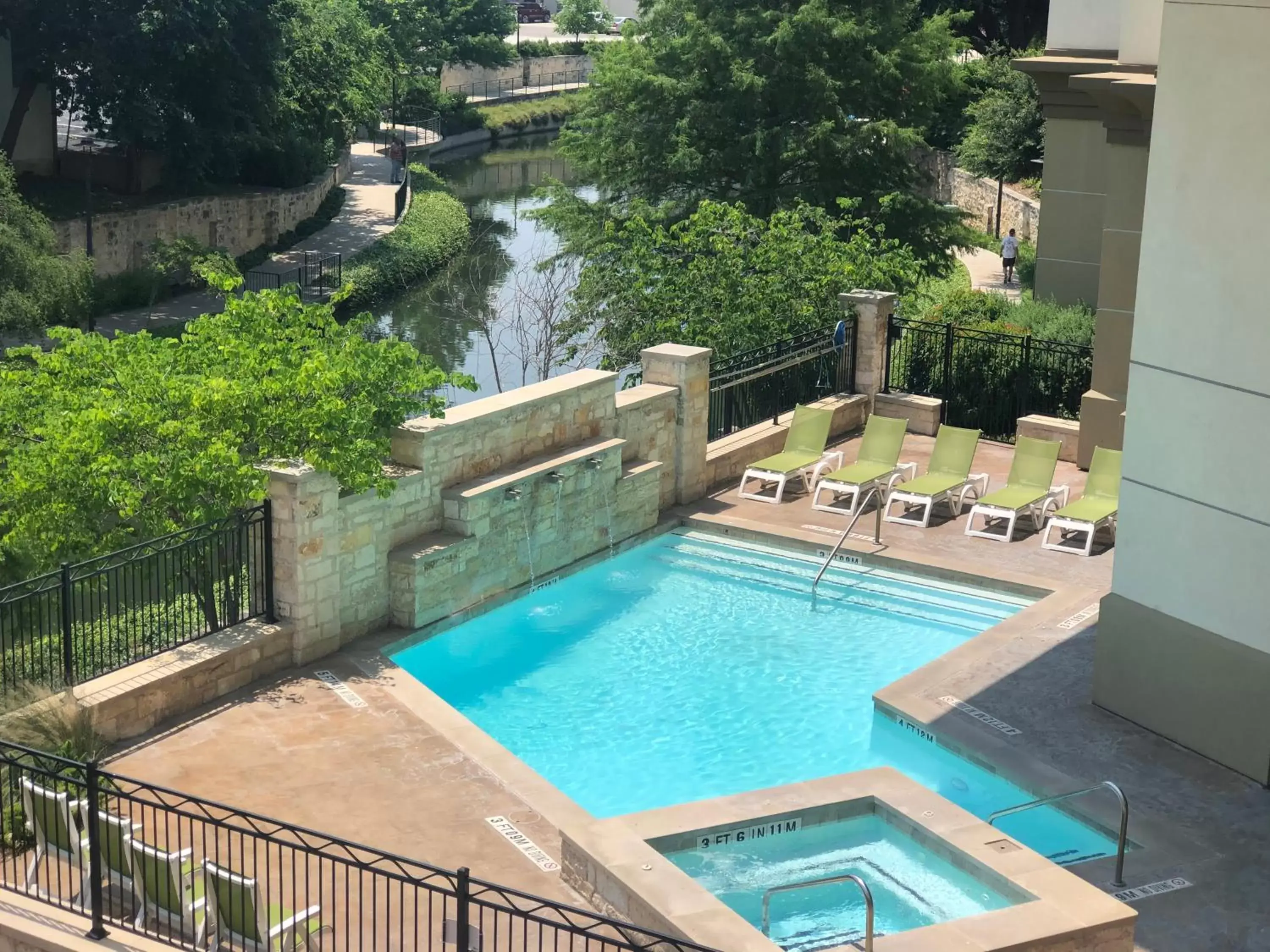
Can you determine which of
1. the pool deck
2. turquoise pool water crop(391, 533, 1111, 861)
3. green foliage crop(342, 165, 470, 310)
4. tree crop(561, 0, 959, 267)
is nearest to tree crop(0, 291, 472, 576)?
the pool deck

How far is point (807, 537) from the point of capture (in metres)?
18.0

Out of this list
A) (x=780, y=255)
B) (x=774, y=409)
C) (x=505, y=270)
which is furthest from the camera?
(x=505, y=270)

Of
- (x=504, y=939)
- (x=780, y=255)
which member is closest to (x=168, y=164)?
(x=780, y=255)

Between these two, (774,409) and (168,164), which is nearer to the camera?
(774,409)

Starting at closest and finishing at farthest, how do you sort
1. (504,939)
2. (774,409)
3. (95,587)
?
(504,939)
(95,587)
(774,409)

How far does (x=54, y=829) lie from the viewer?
1005cm

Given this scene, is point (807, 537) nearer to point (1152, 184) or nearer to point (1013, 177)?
point (1152, 184)

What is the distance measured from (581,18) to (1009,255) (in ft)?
226

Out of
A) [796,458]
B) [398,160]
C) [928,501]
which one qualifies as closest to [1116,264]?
[928,501]

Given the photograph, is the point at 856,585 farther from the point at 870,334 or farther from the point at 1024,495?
the point at 870,334

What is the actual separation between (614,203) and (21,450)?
2138 cm

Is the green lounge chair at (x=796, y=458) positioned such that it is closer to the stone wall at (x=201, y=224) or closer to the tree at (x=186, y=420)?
the tree at (x=186, y=420)

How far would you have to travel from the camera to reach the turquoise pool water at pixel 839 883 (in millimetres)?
9969

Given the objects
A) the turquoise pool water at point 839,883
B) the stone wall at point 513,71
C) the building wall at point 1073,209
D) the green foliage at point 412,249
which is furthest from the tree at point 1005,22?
the turquoise pool water at point 839,883
